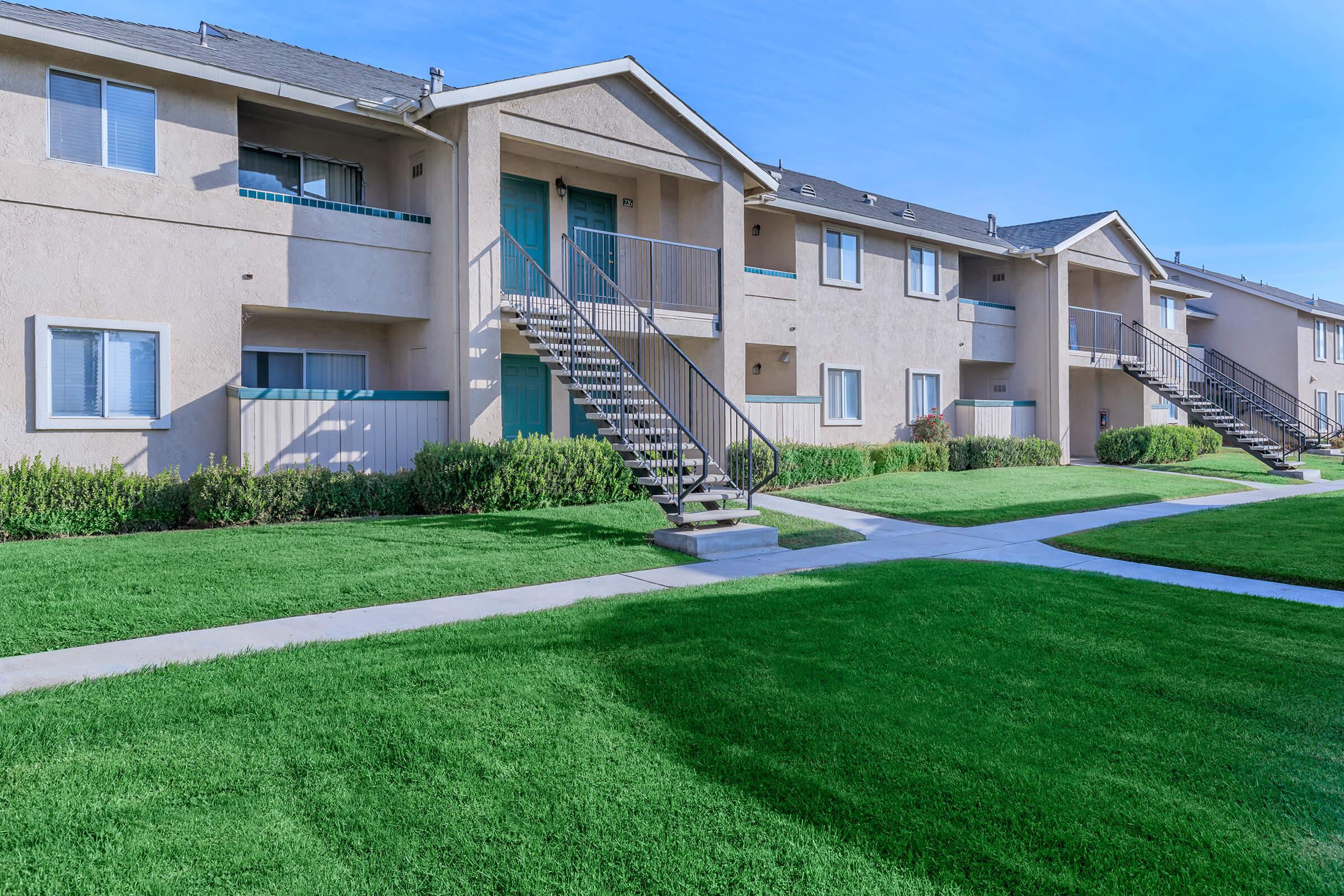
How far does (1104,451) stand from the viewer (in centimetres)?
2422

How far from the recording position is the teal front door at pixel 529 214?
51.7ft

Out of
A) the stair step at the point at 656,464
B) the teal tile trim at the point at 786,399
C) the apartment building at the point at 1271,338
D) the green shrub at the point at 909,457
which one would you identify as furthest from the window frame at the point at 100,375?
the apartment building at the point at 1271,338

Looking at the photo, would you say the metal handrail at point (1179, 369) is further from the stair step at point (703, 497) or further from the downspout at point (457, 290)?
the downspout at point (457, 290)

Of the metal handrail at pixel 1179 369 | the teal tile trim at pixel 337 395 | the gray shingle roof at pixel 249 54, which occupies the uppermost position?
the gray shingle roof at pixel 249 54

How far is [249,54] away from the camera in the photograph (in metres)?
13.7

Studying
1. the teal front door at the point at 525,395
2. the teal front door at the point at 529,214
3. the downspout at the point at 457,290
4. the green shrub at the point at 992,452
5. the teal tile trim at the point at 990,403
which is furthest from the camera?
the teal tile trim at the point at 990,403

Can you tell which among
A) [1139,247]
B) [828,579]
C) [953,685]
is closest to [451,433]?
[828,579]

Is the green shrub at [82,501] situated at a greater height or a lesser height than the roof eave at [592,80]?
lesser

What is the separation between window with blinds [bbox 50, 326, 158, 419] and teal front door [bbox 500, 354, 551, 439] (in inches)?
225

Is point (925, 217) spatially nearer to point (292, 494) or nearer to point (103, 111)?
point (292, 494)

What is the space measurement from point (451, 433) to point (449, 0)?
769 centimetres

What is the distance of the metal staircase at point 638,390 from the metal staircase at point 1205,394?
15.3 metres

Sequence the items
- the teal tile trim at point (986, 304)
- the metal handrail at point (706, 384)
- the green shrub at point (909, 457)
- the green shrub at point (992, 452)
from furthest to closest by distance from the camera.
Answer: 1. the teal tile trim at point (986, 304)
2. the green shrub at point (992, 452)
3. the green shrub at point (909, 457)
4. the metal handrail at point (706, 384)

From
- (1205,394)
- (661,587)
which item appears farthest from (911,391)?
(661,587)
